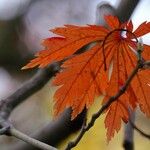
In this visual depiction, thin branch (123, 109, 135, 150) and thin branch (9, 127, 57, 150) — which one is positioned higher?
thin branch (9, 127, 57, 150)

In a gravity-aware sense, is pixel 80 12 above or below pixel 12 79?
above

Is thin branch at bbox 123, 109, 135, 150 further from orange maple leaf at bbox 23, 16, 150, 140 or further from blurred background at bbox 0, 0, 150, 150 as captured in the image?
blurred background at bbox 0, 0, 150, 150

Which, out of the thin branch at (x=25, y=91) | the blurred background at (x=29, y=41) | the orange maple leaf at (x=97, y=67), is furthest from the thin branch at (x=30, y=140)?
the blurred background at (x=29, y=41)

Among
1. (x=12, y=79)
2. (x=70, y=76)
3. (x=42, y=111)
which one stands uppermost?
(x=70, y=76)

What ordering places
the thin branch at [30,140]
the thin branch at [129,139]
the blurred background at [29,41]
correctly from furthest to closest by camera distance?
the blurred background at [29,41] → the thin branch at [129,139] → the thin branch at [30,140]

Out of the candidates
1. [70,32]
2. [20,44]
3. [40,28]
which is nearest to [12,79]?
[20,44]

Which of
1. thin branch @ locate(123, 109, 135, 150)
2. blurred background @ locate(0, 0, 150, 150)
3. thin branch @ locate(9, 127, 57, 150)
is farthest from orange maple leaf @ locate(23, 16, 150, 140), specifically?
blurred background @ locate(0, 0, 150, 150)

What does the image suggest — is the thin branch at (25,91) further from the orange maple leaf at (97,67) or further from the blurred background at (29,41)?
the blurred background at (29,41)

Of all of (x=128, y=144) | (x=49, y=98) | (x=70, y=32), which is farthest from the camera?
(x=49, y=98)

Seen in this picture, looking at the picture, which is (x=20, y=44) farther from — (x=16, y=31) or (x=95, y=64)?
(x=95, y=64)
